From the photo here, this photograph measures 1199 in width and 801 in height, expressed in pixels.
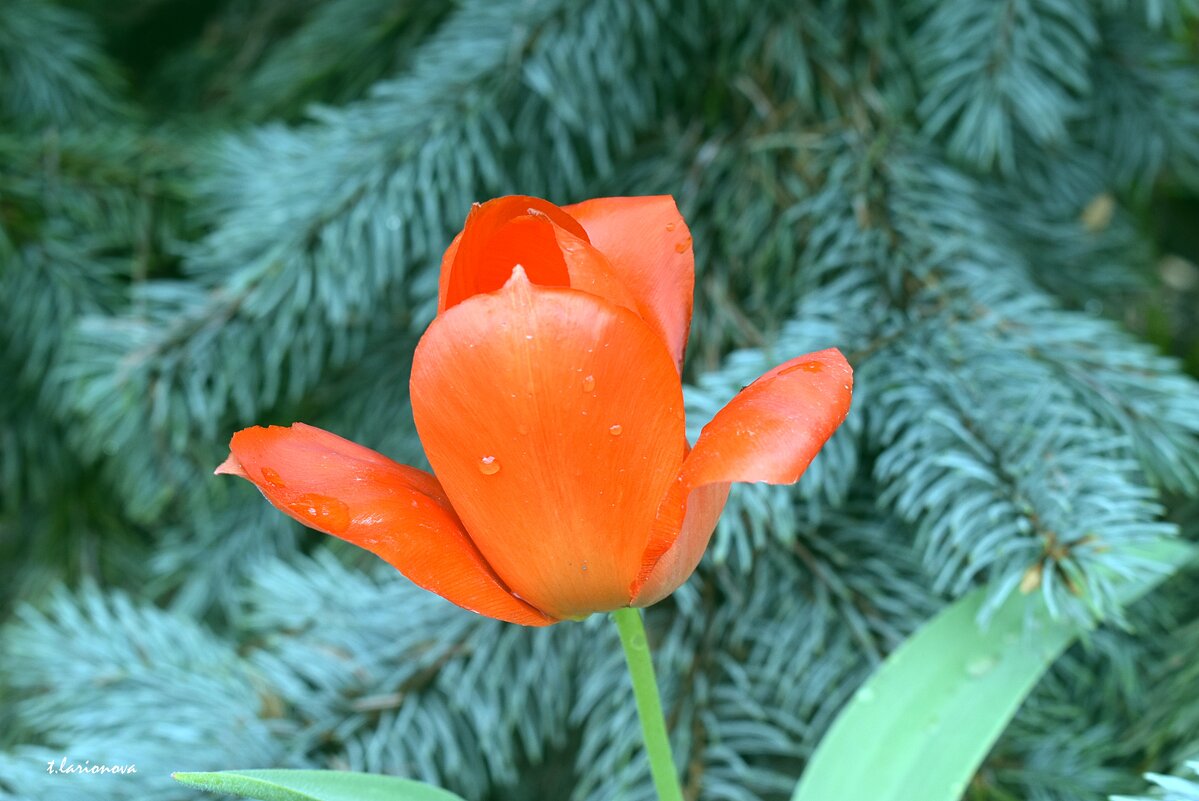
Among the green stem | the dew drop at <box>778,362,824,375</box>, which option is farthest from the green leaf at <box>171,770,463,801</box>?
the dew drop at <box>778,362,824,375</box>

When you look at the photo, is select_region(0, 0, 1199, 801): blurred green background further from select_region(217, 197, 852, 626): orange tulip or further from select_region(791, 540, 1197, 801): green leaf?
select_region(217, 197, 852, 626): orange tulip

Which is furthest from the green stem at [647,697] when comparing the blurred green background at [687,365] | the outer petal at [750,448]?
the blurred green background at [687,365]

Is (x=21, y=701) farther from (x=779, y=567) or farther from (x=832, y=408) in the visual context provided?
(x=832, y=408)

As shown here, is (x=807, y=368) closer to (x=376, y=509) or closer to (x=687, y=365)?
(x=376, y=509)

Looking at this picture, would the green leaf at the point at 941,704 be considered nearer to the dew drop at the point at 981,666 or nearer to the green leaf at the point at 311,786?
the dew drop at the point at 981,666

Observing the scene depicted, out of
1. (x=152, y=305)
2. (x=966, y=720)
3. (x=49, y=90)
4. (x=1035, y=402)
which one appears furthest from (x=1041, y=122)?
(x=49, y=90)

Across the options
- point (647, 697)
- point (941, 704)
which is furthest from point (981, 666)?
point (647, 697)
